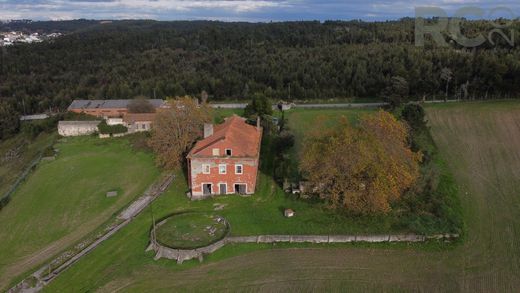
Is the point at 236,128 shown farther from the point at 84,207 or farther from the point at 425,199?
the point at 425,199

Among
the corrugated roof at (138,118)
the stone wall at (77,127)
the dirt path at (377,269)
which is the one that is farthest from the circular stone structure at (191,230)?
the stone wall at (77,127)

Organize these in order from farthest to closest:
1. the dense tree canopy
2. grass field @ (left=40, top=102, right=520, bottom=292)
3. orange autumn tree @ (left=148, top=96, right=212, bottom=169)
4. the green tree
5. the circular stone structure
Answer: the dense tree canopy < the green tree < orange autumn tree @ (left=148, top=96, right=212, bottom=169) < the circular stone structure < grass field @ (left=40, top=102, right=520, bottom=292)

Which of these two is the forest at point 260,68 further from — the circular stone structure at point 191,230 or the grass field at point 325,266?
the circular stone structure at point 191,230

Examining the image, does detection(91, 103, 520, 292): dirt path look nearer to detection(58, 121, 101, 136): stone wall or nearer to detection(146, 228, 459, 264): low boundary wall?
detection(146, 228, 459, 264): low boundary wall

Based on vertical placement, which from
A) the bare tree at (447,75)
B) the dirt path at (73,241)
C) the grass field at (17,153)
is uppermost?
the bare tree at (447,75)

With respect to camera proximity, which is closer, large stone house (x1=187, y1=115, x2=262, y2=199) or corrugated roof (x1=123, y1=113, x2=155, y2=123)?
large stone house (x1=187, y1=115, x2=262, y2=199)

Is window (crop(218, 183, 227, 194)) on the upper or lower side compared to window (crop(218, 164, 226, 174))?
lower

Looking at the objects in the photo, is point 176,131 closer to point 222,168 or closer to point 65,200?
point 222,168

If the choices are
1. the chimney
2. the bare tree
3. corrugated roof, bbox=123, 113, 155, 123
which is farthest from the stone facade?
the bare tree
